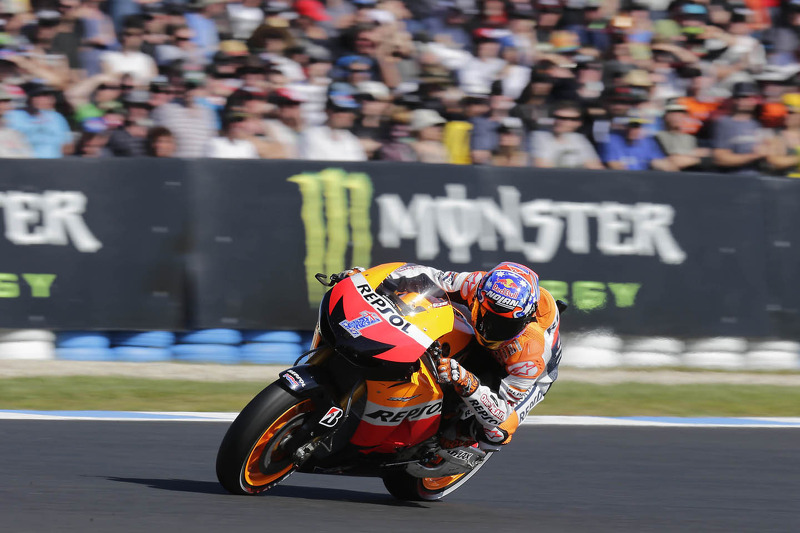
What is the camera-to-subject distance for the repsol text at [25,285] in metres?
8.38

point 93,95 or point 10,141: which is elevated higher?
point 93,95

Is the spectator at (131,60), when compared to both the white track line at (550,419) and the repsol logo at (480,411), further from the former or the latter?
the repsol logo at (480,411)

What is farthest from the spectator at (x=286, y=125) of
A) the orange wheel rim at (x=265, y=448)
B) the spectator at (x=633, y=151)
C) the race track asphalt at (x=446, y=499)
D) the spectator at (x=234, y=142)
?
the orange wheel rim at (x=265, y=448)

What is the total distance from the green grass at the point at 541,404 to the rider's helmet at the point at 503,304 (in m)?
3.58

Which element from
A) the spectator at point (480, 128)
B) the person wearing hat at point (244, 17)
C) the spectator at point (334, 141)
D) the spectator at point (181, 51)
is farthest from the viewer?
the person wearing hat at point (244, 17)

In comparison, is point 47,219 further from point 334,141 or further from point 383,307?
point 383,307

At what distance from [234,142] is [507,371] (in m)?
4.75

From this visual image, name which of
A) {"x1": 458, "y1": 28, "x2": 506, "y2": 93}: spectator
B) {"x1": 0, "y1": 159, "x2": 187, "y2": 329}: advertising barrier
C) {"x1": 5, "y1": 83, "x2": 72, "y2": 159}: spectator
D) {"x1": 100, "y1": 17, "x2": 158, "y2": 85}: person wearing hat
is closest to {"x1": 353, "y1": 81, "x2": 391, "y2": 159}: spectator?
{"x1": 458, "y1": 28, "x2": 506, "y2": 93}: spectator

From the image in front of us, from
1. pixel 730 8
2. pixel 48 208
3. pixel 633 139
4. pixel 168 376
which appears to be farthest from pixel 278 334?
pixel 730 8

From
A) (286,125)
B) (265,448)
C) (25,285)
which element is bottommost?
(25,285)

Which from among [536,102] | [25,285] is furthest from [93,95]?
[536,102]

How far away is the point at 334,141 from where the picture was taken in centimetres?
909

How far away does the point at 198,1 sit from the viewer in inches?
399

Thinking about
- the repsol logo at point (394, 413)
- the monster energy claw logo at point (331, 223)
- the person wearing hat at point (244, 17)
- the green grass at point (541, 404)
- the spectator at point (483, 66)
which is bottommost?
the green grass at point (541, 404)
